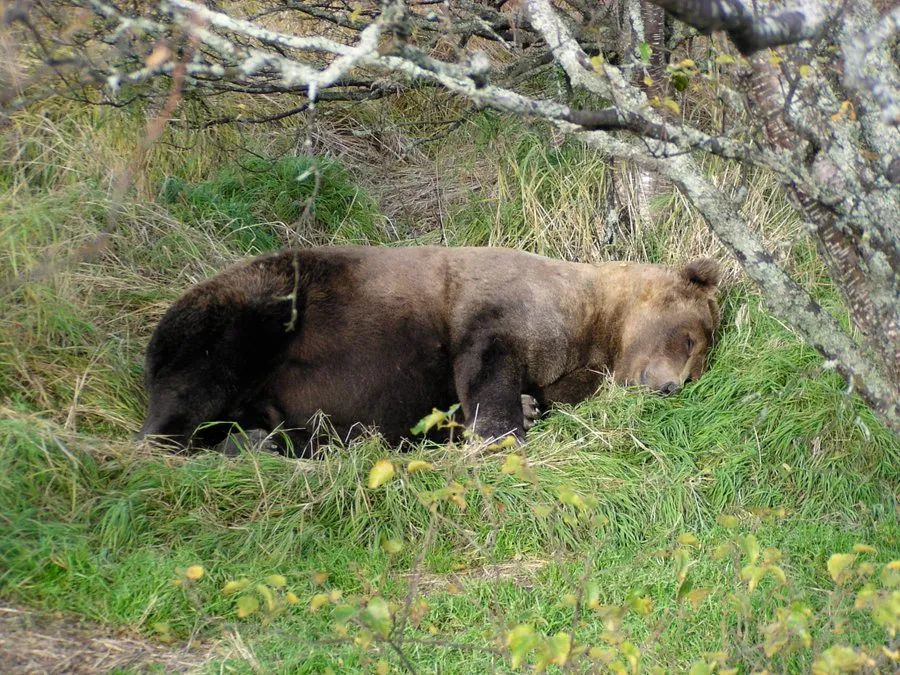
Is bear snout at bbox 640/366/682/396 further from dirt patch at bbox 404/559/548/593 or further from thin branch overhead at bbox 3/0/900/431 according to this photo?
thin branch overhead at bbox 3/0/900/431

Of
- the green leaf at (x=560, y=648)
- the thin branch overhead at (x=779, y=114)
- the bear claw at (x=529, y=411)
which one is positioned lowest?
the bear claw at (x=529, y=411)

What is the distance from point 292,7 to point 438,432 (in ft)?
10.5

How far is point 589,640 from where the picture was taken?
426cm

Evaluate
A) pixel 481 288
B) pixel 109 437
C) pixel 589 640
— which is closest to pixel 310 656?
pixel 589 640

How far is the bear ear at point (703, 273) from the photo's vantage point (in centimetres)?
667

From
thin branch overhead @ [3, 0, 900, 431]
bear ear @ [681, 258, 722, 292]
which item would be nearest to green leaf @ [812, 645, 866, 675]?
thin branch overhead @ [3, 0, 900, 431]

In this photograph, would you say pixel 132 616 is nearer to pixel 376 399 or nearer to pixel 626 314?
pixel 376 399

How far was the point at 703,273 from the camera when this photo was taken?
667cm

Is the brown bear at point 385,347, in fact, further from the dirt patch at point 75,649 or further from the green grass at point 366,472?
the dirt patch at point 75,649

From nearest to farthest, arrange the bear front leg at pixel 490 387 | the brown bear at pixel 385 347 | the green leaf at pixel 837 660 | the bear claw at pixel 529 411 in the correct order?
the green leaf at pixel 837 660 → the brown bear at pixel 385 347 → the bear front leg at pixel 490 387 → the bear claw at pixel 529 411

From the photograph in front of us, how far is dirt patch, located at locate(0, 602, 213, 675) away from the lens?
376 centimetres

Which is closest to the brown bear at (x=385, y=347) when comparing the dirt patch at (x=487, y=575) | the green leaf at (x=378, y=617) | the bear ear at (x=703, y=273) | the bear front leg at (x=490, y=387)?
the bear front leg at (x=490, y=387)

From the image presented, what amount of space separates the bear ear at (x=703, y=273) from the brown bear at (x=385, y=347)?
0.26 metres

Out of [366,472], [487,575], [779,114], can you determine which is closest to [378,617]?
[779,114]
